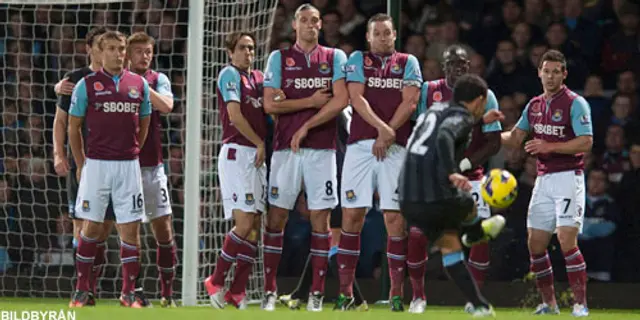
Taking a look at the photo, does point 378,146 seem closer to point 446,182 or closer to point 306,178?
point 306,178

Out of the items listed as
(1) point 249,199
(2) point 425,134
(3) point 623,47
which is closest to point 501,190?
(2) point 425,134

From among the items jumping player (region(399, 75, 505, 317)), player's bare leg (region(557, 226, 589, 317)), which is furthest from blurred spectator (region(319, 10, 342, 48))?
jumping player (region(399, 75, 505, 317))

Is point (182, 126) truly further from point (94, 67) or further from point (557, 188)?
point (557, 188)

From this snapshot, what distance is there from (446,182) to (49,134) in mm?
5932

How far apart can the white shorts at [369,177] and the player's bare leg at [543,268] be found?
1.13 m

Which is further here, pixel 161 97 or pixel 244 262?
pixel 161 97

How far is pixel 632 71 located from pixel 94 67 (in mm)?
4915

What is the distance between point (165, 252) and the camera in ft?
34.4

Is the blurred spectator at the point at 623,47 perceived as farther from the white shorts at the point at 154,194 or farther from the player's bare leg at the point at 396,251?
the white shorts at the point at 154,194

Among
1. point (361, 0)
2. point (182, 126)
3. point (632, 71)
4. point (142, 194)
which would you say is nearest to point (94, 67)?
point (142, 194)

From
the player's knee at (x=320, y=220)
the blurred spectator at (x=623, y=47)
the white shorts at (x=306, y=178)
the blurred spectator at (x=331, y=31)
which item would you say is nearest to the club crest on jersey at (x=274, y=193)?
the white shorts at (x=306, y=178)

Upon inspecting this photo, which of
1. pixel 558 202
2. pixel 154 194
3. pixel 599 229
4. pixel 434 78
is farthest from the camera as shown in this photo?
pixel 434 78

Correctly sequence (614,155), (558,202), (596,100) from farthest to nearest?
(596,100)
(614,155)
(558,202)

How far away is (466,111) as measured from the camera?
8.54 metres
